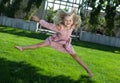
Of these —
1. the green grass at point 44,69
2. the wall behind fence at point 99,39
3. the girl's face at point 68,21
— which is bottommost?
the wall behind fence at point 99,39

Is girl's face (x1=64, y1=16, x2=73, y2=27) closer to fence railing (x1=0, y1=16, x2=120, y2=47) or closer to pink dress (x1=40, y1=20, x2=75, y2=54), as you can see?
pink dress (x1=40, y1=20, x2=75, y2=54)

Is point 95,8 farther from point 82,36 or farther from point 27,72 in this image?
point 27,72

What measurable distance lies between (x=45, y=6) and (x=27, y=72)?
21664 mm

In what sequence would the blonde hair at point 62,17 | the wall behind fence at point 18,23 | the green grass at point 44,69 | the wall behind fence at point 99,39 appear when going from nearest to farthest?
the blonde hair at point 62,17
the green grass at point 44,69
the wall behind fence at point 99,39
the wall behind fence at point 18,23

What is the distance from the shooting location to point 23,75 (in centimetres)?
709

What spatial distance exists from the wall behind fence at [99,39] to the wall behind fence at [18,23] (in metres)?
3.28

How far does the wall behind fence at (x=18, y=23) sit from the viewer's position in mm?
23094

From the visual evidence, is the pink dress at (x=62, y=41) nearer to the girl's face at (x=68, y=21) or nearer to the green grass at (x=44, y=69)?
the girl's face at (x=68, y=21)

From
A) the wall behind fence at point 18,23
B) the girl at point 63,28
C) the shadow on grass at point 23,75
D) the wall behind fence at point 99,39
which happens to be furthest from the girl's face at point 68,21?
the wall behind fence at point 18,23

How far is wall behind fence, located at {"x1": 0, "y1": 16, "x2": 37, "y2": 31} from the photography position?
2309cm

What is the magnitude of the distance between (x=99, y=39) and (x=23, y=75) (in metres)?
16.1

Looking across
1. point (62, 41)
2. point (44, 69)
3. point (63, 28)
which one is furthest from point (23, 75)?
point (63, 28)

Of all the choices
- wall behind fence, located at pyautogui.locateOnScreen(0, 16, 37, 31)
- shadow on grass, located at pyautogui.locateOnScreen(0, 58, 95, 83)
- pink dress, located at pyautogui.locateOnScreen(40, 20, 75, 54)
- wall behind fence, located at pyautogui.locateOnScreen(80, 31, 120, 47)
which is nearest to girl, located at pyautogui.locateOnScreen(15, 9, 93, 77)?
pink dress, located at pyautogui.locateOnScreen(40, 20, 75, 54)

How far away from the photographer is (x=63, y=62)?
9.50 meters
